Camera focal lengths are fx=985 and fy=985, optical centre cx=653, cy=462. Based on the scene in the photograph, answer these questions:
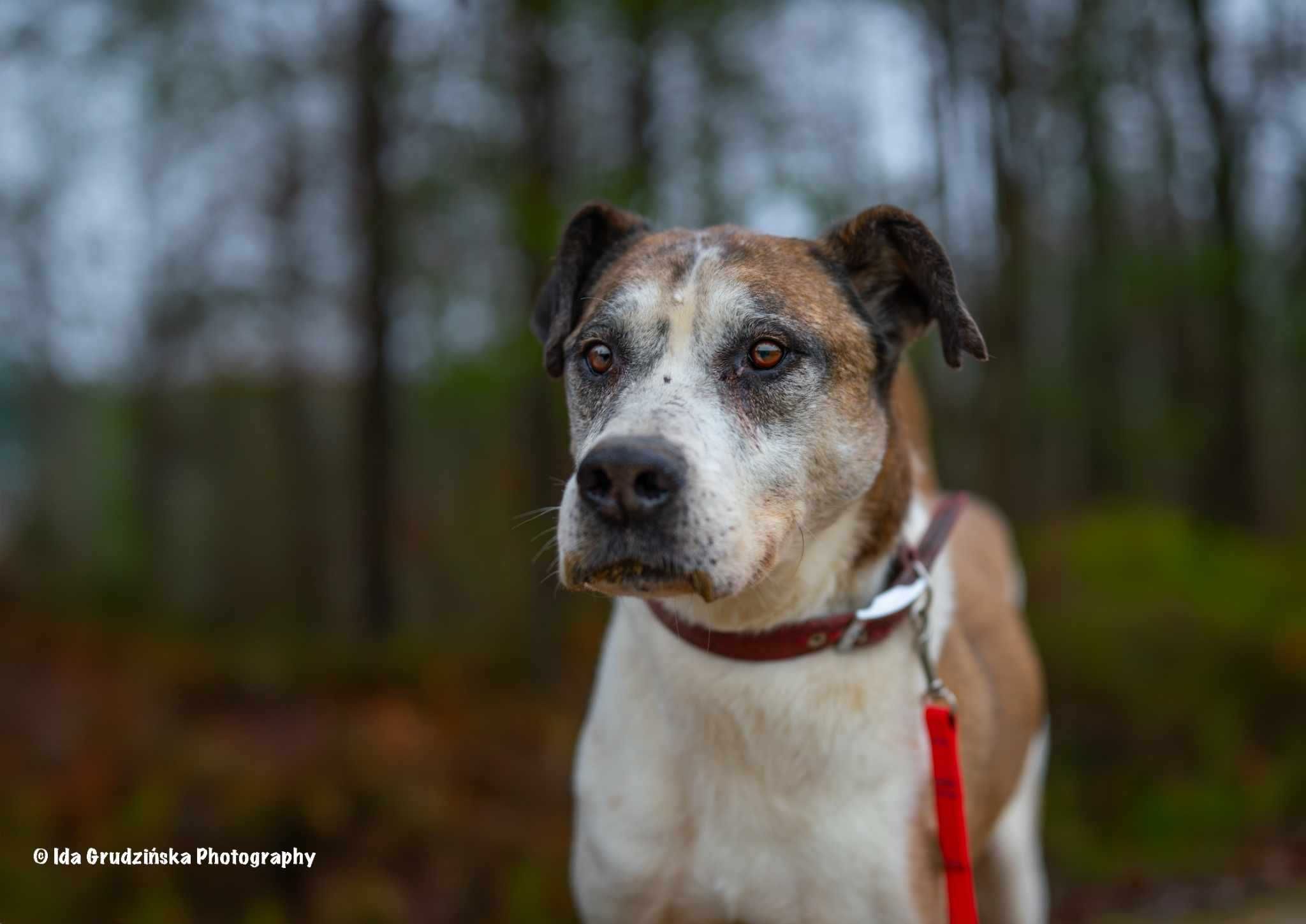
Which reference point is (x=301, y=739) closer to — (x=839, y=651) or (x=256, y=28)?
(x=839, y=651)

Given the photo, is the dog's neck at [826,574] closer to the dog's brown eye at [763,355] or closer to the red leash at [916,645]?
the red leash at [916,645]

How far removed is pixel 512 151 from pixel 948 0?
5.03 meters

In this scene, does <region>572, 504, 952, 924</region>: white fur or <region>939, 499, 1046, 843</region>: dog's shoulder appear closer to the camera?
<region>572, 504, 952, 924</region>: white fur

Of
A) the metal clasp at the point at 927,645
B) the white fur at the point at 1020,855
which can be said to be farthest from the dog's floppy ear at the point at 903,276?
the white fur at the point at 1020,855

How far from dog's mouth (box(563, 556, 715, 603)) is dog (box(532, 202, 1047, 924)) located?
25mm

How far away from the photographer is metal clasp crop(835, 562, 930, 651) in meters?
2.71

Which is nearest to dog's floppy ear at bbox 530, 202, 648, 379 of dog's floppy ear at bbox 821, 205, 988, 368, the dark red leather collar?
dog's floppy ear at bbox 821, 205, 988, 368

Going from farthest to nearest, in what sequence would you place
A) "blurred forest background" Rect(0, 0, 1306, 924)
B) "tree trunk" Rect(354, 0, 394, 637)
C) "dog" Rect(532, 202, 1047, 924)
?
"tree trunk" Rect(354, 0, 394, 637) → "blurred forest background" Rect(0, 0, 1306, 924) → "dog" Rect(532, 202, 1047, 924)

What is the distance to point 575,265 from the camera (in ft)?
10.3

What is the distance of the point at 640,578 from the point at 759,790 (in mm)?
833

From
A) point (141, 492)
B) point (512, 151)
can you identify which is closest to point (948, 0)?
point (512, 151)

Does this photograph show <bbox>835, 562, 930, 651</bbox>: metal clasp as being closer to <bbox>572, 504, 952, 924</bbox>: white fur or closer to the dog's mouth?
<bbox>572, 504, 952, 924</bbox>: white fur

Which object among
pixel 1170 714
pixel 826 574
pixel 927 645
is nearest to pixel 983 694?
pixel 927 645

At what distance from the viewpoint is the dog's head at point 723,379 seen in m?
2.24
